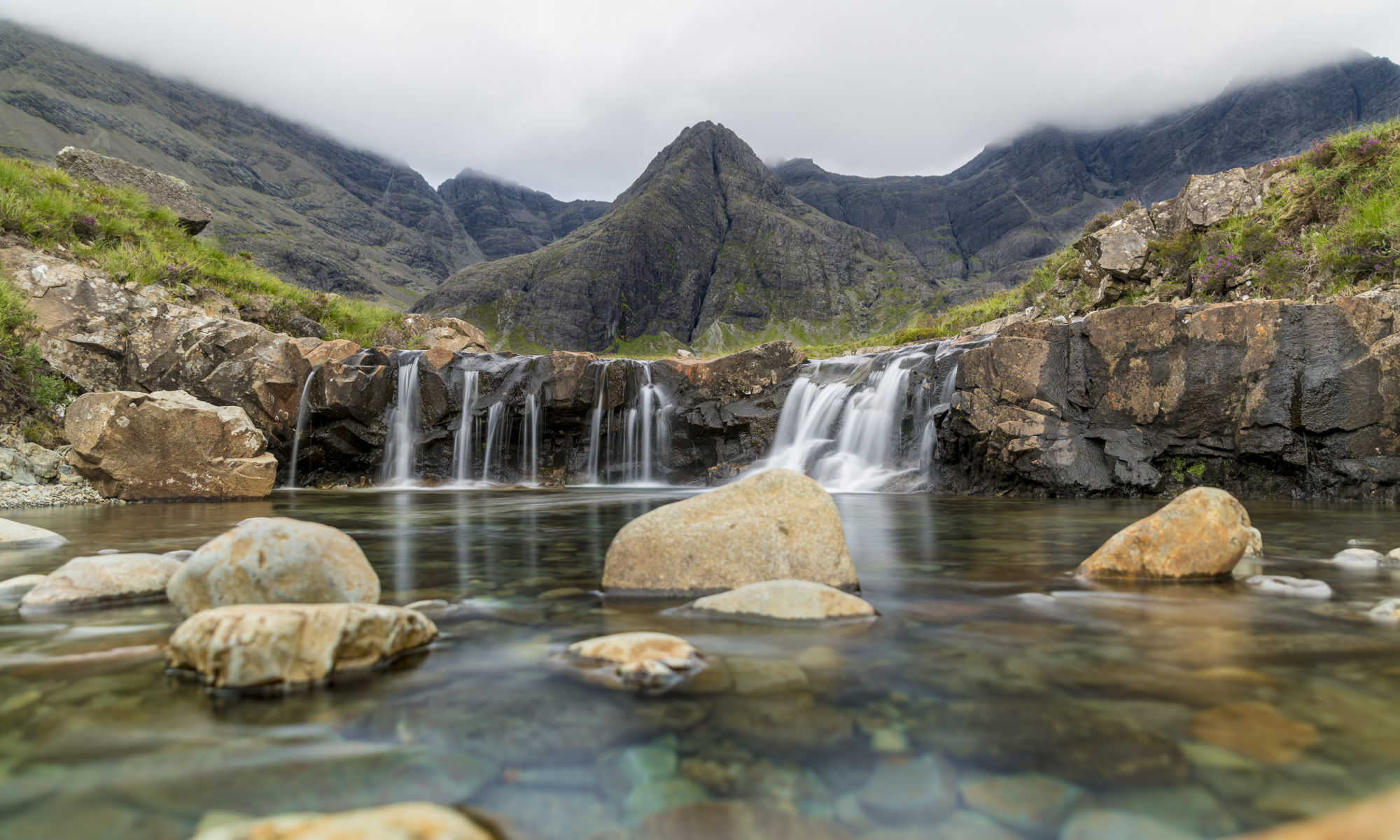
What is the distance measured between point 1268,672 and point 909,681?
1.64m

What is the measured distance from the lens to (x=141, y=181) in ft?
68.0

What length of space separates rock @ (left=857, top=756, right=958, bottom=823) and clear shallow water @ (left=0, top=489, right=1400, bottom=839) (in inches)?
0.6

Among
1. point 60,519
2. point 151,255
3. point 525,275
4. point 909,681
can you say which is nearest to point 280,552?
point 909,681

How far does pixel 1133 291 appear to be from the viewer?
1748 centimetres

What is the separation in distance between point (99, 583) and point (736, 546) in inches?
171

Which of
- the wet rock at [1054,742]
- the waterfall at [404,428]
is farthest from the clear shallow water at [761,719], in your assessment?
the waterfall at [404,428]

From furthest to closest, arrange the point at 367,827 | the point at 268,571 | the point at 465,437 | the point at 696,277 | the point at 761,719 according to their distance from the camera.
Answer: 1. the point at 696,277
2. the point at 465,437
3. the point at 268,571
4. the point at 761,719
5. the point at 367,827

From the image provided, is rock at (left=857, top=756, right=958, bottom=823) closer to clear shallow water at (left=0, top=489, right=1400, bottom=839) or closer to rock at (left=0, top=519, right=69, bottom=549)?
clear shallow water at (left=0, top=489, right=1400, bottom=839)

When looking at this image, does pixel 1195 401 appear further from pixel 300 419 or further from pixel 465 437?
pixel 300 419

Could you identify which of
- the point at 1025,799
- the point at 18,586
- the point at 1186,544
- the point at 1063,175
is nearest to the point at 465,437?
the point at 18,586

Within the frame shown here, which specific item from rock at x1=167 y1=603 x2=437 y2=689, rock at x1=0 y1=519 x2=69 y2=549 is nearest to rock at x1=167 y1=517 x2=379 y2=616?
rock at x1=167 y1=603 x2=437 y2=689

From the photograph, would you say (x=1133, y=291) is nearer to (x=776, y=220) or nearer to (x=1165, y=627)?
(x=1165, y=627)

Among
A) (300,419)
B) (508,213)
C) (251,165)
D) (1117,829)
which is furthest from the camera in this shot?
(508,213)

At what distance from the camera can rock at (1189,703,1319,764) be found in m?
2.11
